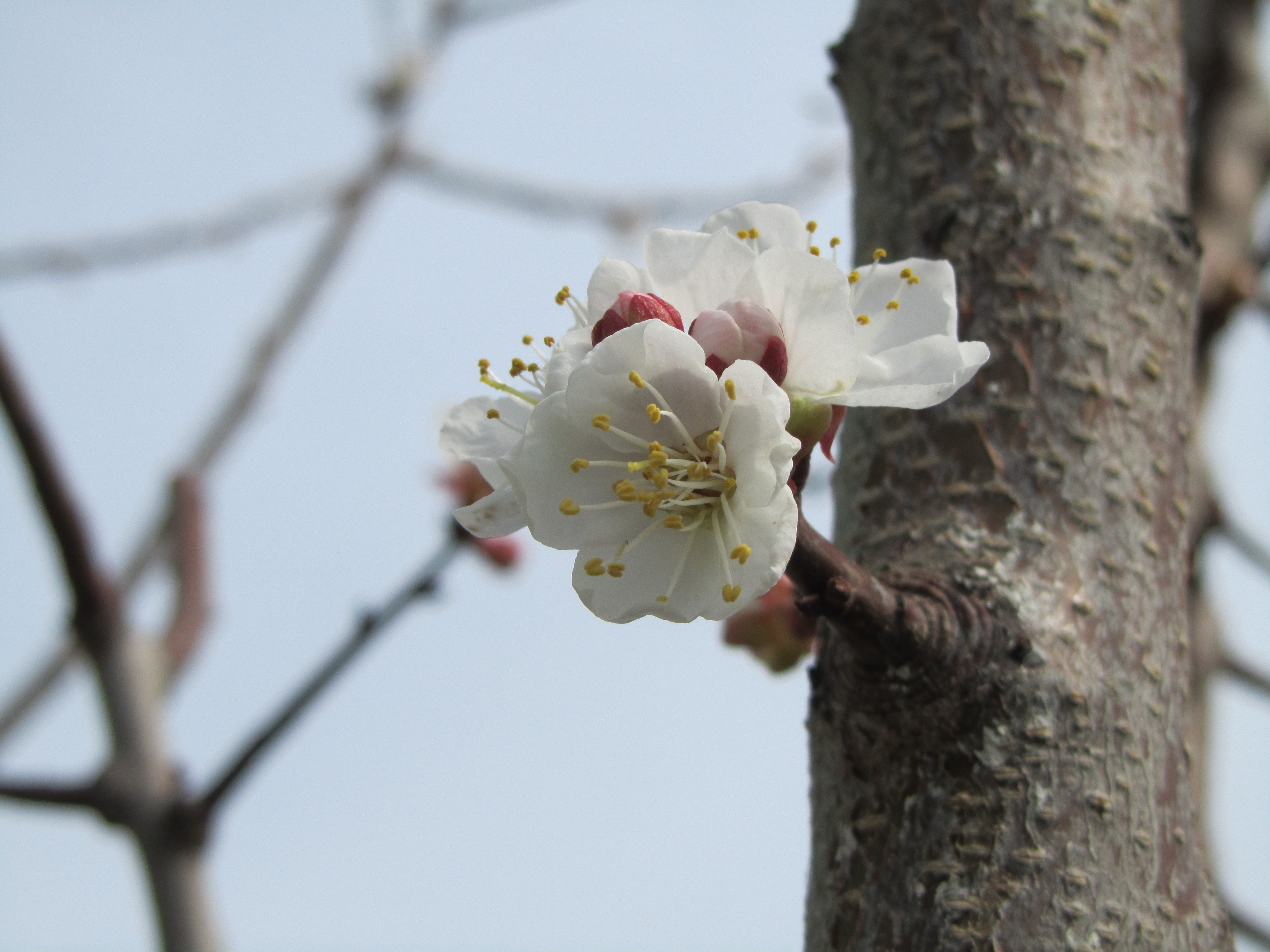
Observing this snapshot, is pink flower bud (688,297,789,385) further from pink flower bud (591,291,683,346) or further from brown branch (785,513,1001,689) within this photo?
brown branch (785,513,1001,689)

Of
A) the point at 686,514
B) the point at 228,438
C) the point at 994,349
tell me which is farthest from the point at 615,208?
the point at 686,514

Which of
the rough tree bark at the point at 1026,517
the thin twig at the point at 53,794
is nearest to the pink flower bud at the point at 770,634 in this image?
the rough tree bark at the point at 1026,517

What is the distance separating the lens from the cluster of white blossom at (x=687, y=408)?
2.46 feet

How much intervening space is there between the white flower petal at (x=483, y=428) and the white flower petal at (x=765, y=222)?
0.25 m

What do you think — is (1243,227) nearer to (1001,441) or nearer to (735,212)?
(1001,441)

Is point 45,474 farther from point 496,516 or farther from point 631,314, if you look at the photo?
point 631,314

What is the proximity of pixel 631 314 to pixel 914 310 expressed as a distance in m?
0.28

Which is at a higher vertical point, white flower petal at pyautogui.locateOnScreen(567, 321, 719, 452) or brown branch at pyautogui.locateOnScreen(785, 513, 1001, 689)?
white flower petal at pyautogui.locateOnScreen(567, 321, 719, 452)

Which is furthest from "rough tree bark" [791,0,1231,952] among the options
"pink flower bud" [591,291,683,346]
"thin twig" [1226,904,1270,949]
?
"thin twig" [1226,904,1270,949]

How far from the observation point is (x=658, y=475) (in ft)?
2.50

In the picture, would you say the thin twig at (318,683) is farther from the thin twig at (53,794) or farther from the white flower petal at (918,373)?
the white flower petal at (918,373)

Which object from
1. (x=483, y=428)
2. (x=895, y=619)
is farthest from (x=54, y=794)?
(x=895, y=619)

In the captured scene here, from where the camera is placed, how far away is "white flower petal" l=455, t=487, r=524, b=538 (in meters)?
0.82

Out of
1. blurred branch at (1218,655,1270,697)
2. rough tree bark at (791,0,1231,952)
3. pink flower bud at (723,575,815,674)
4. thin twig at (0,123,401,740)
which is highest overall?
rough tree bark at (791,0,1231,952)
